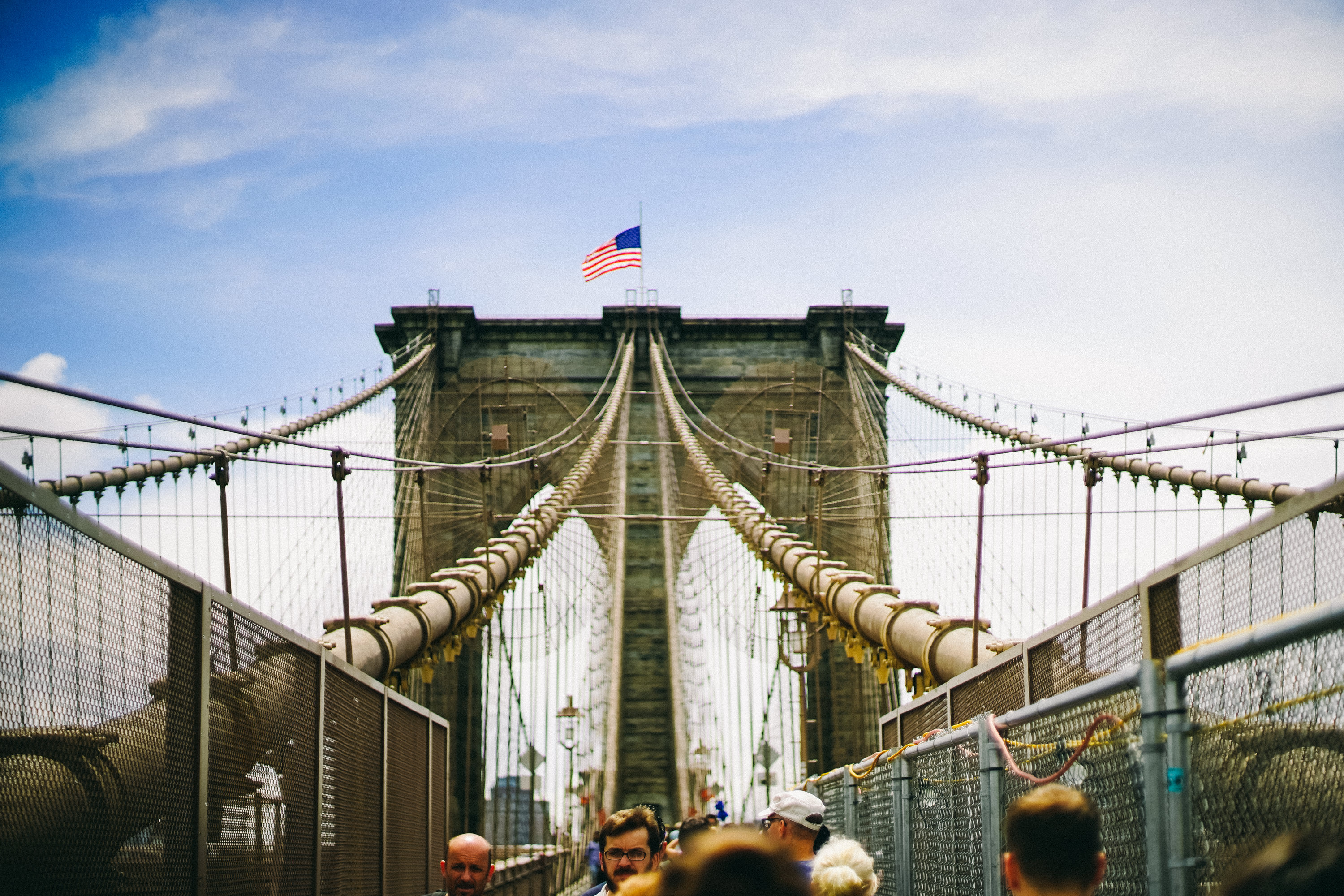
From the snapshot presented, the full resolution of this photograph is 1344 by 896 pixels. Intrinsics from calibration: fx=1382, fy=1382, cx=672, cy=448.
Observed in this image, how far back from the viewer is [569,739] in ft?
62.7

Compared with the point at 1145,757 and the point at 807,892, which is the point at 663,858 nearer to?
the point at 1145,757

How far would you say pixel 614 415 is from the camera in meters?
20.5

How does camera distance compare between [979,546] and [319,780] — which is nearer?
[319,780]

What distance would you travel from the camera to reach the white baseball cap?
3684 millimetres

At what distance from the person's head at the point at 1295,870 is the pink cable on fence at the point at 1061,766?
1.00 metres

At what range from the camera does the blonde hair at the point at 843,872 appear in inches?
114

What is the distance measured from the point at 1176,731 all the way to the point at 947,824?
76.8 inches

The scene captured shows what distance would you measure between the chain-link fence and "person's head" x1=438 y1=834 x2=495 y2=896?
403 mm

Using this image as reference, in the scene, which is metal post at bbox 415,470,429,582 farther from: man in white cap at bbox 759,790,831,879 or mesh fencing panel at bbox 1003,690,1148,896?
mesh fencing panel at bbox 1003,690,1148,896

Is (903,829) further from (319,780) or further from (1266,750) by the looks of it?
(1266,750)

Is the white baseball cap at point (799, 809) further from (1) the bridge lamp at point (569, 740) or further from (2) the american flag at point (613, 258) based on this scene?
(2) the american flag at point (613, 258)

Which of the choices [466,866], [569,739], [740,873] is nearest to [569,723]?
[569,739]

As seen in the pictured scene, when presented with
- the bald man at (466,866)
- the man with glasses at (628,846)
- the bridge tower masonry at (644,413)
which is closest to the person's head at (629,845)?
the man with glasses at (628,846)

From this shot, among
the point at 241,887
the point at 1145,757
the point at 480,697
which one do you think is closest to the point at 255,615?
the point at 241,887
